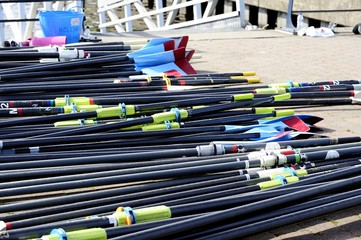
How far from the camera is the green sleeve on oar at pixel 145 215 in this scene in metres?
3.72

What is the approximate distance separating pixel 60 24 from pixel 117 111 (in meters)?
4.57

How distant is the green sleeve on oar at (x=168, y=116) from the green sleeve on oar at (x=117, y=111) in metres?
0.28

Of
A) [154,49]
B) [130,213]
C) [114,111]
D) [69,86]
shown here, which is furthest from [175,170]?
[154,49]

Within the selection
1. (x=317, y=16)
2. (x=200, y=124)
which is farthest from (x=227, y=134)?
(x=317, y=16)

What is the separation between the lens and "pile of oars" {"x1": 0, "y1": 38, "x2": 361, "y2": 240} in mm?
3842

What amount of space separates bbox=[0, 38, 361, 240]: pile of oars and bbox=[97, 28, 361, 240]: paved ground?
12 centimetres

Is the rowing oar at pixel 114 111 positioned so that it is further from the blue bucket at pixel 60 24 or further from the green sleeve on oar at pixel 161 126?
the blue bucket at pixel 60 24

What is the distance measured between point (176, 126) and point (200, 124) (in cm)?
23

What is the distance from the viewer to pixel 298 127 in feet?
19.6

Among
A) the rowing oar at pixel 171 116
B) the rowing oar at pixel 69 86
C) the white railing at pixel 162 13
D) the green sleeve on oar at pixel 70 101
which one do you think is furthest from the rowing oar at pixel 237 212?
the white railing at pixel 162 13

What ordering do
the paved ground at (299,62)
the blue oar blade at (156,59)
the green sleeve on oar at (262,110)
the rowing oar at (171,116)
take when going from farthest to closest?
1. the blue oar blade at (156,59)
2. the green sleeve on oar at (262,110)
3. the rowing oar at (171,116)
4. the paved ground at (299,62)

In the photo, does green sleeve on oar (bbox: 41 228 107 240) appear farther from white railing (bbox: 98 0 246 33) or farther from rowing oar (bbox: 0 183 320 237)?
white railing (bbox: 98 0 246 33)

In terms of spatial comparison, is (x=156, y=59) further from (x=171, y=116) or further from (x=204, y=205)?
(x=204, y=205)

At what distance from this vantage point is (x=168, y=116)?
578cm
